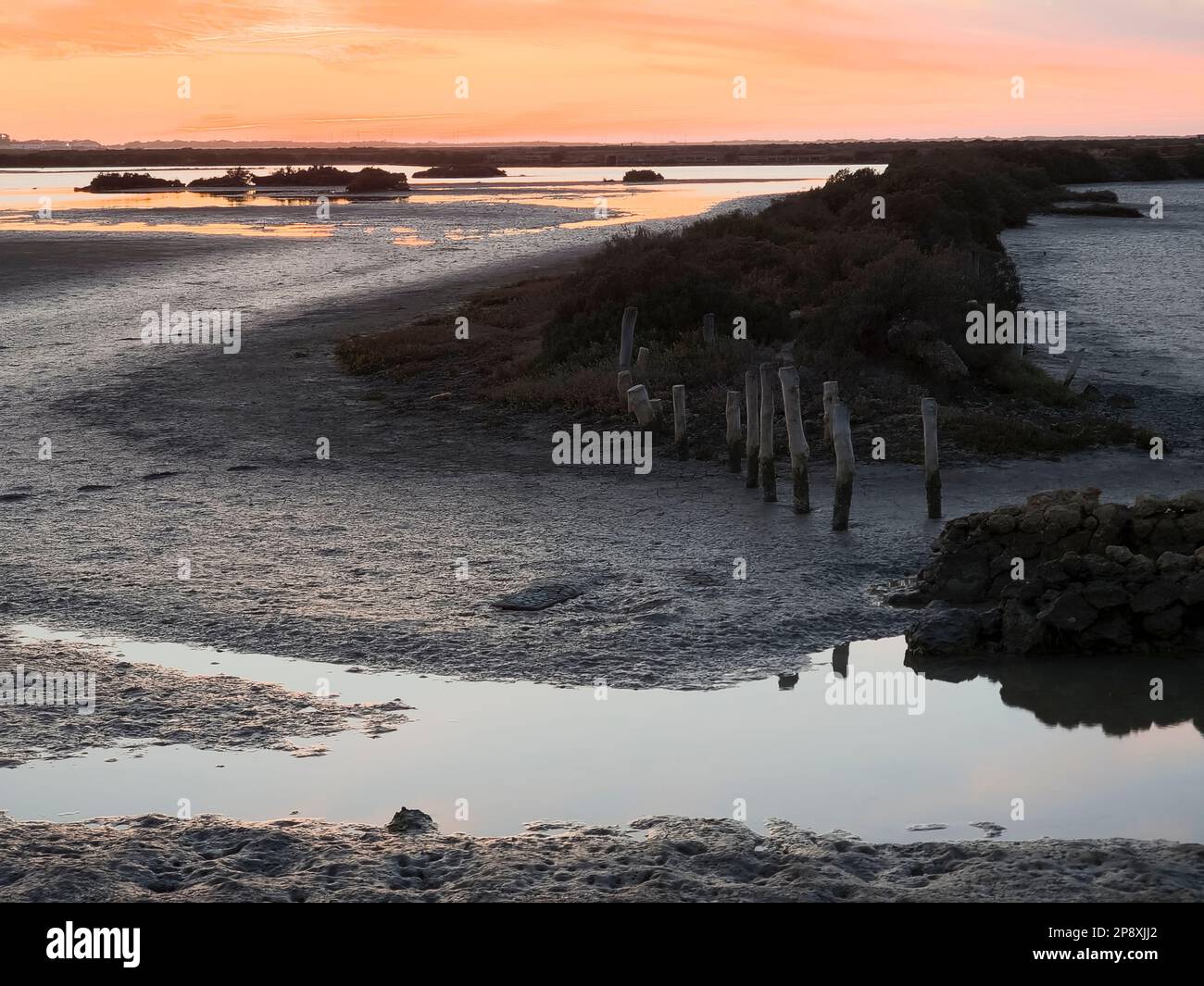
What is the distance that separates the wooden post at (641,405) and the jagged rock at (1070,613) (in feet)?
29.7

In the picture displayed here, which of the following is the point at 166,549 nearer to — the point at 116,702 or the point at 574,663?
the point at 116,702

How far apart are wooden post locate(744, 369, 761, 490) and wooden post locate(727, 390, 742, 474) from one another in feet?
1.32

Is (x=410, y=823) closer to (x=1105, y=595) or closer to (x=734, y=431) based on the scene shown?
(x=1105, y=595)

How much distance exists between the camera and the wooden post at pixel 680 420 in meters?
18.4

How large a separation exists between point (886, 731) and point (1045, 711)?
134cm

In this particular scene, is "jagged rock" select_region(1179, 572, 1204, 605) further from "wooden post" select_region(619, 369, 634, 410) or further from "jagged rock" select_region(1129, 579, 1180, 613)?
"wooden post" select_region(619, 369, 634, 410)

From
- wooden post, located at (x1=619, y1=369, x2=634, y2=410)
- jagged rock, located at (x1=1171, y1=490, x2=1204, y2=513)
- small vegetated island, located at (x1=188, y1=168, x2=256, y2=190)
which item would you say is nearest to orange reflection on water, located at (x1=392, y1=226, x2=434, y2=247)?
wooden post, located at (x1=619, y1=369, x2=634, y2=410)

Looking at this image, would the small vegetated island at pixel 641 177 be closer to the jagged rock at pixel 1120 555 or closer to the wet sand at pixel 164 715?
the jagged rock at pixel 1120 555

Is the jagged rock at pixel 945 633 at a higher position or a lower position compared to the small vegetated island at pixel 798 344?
lower

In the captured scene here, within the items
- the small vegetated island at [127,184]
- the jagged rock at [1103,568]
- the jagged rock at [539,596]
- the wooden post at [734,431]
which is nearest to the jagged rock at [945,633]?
the jagged rock at [1103,568]

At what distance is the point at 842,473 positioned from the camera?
14906mm
